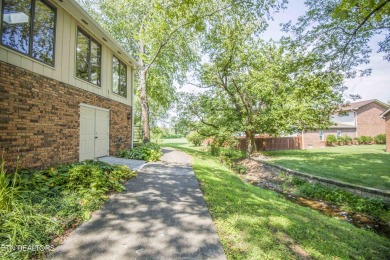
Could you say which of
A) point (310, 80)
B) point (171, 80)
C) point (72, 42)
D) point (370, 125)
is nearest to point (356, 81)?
point (310, 80)

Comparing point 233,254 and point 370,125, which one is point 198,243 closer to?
point 233,254

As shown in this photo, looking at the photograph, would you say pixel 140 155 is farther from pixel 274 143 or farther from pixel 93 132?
pixel 274 143

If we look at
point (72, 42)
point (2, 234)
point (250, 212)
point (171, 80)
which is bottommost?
point (250, 212)

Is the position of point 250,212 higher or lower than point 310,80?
lower

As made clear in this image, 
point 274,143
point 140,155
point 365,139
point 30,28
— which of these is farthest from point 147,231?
point 365,139

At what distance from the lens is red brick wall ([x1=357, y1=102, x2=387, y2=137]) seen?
27.3 m

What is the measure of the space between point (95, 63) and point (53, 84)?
2862 millimetres

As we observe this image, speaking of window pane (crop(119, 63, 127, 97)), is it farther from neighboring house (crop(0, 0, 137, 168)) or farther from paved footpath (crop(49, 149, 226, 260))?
paved footpath (crop(49, 149, 226, 260))

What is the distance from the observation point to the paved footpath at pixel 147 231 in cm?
272

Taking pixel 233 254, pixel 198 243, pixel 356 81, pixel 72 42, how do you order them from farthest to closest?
pixel 356 81 → pixel 72 42 → pixel 198 243 → pixel 233 254

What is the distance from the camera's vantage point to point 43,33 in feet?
19.1

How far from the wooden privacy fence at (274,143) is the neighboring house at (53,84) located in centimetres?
1548

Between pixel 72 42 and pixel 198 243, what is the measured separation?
7.64 metres

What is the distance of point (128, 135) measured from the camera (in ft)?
39.0
